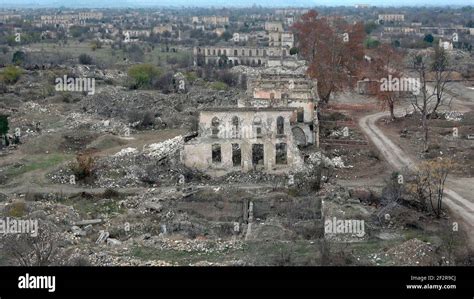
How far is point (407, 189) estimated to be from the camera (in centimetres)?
2708

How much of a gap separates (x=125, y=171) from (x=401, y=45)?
3047 inches

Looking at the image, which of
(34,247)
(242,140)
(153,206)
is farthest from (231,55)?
(34,247)

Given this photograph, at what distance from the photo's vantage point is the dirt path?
25.7m

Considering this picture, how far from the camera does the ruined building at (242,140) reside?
30516 mm

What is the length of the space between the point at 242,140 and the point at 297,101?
6857 mm

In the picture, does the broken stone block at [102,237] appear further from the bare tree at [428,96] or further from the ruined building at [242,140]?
the bare tree at [428,96]

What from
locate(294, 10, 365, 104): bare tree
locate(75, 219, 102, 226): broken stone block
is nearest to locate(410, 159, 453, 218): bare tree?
locate(75, 219, 102, 226): broken stone block

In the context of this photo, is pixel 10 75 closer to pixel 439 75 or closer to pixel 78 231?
pixel 439 75

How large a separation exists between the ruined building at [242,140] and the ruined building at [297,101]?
12.0ft

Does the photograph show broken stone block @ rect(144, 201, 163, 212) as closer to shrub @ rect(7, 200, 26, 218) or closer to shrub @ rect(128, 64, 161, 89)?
shrub @ rect(7, 200, 26, 218)

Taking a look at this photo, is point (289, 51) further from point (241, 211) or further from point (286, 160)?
point (241, 211)

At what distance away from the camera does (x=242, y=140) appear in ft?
99.9
